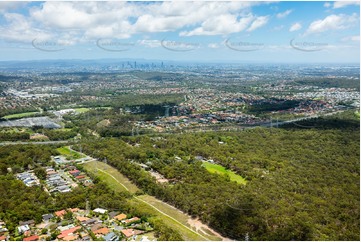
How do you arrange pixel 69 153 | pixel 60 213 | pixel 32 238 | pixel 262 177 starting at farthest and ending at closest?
pixel 69 153 → pixel 262 177 → pixel 60 213 → pixel 32 238

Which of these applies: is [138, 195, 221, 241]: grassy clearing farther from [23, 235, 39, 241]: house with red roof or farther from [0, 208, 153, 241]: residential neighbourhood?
[23, 235, 39, 241]: house with red roof

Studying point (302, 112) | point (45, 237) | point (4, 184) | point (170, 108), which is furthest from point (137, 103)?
point (45, 237)

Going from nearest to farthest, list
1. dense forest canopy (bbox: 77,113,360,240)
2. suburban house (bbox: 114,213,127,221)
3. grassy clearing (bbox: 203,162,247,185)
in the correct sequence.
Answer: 1. dense forest canopy (bbox: 77,113,360,240)
2. suburban house (bbox: 114,213,127,221)
3. grassy clearing (bbox: 203,162,247,185)

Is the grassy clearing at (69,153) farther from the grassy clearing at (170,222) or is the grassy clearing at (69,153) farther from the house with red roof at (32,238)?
the house with red roof at (32,238)

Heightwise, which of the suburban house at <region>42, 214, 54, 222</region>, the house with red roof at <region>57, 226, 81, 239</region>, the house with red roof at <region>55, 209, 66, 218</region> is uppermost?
the house with red roof at <region>57, 226, 81, 239</region>

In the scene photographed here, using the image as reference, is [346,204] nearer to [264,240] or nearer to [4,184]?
[264,240]

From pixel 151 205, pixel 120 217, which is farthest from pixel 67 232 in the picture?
pixel 151 205

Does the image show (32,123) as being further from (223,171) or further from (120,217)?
(120,217)

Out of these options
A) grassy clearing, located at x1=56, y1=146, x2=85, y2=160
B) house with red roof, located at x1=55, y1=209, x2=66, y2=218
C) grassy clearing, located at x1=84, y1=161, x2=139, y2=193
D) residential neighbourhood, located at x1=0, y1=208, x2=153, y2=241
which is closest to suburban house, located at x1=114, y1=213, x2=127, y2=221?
residential neighbourhood, located at x1=0, y1=208, x2=153, y2=241
